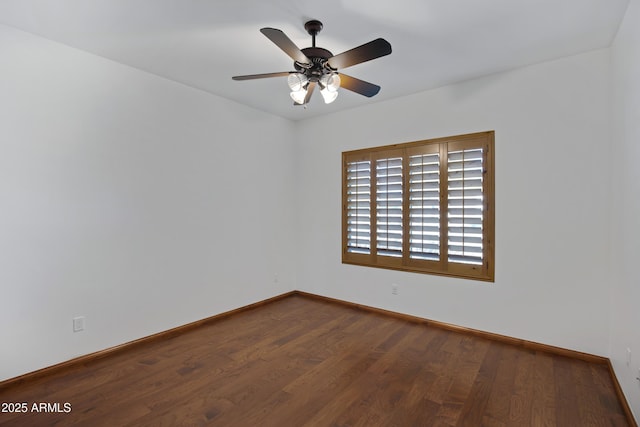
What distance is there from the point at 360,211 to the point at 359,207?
0.06m

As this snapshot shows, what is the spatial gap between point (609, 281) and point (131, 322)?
4.36 metres

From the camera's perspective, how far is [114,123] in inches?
115

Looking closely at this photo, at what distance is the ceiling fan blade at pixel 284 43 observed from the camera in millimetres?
1834

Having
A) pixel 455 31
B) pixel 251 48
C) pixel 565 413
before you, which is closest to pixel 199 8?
pixel 251 48

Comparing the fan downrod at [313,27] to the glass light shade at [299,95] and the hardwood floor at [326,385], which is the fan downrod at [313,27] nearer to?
the glass light shade at [299,95]

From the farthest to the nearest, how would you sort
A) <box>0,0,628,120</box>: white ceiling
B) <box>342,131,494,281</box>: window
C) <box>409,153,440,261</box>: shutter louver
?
<box>409,153,440,261</box>: shutter louver → <box>342,131,494,281</box>: window → <box>0,0,628,120</box>: white ceiling

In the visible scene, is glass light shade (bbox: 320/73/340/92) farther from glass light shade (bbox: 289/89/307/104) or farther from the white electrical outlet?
the white electrical outlet

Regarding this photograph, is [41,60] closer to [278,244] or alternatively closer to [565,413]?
[278,244]

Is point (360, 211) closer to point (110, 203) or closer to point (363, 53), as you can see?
point (363, 53)

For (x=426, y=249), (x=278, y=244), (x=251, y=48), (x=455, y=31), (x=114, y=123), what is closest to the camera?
(x=455, y=31)

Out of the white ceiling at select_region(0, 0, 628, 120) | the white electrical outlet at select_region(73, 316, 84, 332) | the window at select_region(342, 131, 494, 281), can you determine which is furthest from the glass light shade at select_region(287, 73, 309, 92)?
the white electrical outlet at select_region(73, 316, 84, 332)

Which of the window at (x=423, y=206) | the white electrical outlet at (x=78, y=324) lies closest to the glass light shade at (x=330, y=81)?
the window at (x=423, y=206)

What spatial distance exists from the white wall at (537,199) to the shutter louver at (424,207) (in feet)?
0.96

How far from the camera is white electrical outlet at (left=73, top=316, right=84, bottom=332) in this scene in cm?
270
